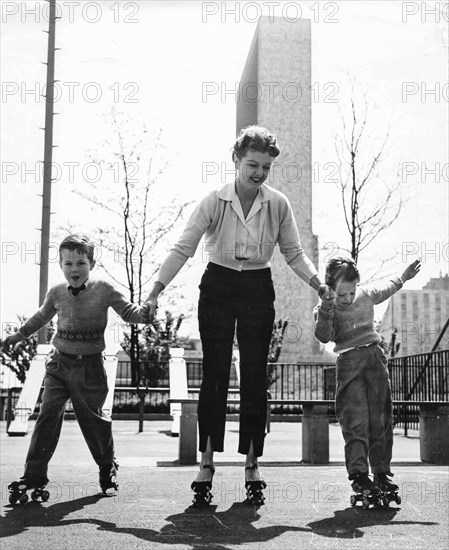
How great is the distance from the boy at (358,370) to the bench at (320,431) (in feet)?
7.55

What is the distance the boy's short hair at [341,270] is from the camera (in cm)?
407

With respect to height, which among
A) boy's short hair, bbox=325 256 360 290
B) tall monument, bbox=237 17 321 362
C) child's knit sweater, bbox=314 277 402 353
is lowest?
child's knit sweater, bbox=314 277 402 353

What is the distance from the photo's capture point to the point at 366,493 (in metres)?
3.81

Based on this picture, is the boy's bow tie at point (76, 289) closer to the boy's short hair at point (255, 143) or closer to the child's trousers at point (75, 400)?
the child's trousers at point (75, 400)

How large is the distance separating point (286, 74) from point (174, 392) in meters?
20.3

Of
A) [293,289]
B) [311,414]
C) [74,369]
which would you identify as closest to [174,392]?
[311,414]

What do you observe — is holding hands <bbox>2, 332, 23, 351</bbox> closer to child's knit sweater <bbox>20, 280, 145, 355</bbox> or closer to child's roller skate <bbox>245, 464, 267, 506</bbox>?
child's knit sweater <bbox>20, 280, 145, 355</bbox>

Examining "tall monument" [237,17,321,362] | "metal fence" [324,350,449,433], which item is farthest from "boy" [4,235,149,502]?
"tall monument" [237,17,321,362]

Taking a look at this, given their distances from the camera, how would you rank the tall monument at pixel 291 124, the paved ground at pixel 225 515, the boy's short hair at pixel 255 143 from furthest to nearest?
the tall monument at pixel 291 124, the boy's short hair at pixel 255 143, the paved ground at pixel 225 515

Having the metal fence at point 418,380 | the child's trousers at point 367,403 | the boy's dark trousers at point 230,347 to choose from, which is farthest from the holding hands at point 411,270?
the metal fence at point 418,380

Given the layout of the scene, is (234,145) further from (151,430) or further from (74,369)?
(151,430)

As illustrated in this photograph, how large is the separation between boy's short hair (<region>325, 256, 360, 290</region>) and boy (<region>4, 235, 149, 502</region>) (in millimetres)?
1036

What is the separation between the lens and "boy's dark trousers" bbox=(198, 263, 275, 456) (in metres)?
3.99

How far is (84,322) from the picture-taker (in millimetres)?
4152
